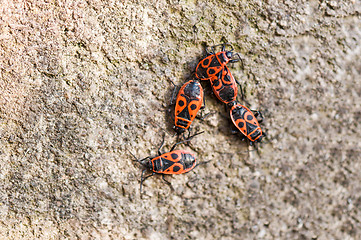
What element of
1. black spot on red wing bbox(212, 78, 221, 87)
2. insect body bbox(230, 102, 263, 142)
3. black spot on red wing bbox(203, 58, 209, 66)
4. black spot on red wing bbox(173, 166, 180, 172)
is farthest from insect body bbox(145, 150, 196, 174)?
black spot on red wing bbox(203, 58, 209, 66)

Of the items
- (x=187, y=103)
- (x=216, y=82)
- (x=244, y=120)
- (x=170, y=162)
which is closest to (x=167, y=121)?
(x=187, y=103)

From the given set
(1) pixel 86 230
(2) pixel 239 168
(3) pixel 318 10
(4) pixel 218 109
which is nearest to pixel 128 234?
(1) pixel 86 230

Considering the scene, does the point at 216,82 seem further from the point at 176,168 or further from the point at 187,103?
the point at 176,168

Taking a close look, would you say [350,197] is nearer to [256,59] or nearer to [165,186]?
[256,59]

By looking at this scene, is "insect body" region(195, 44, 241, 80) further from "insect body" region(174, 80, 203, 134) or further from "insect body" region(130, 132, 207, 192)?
"insect body" region(130, 132, 207, 192)

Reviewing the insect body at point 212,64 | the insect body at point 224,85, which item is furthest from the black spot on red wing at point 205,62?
the insect body at point 224,85

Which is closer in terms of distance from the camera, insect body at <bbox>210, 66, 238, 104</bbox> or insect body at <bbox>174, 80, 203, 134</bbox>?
insect body at <bbox>174, 80, 203, 134</bbox>

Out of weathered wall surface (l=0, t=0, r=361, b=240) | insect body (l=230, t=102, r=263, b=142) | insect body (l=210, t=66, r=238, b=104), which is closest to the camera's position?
weathered wall surface (l=0, t=0, r=361, b=240)
